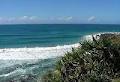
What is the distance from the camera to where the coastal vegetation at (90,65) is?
19172 mm

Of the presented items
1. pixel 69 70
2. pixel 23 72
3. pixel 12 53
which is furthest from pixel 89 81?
pixel 12 53

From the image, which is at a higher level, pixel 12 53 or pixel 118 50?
pixel 118 50

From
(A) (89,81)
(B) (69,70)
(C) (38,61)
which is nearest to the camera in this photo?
(A) (89,81)

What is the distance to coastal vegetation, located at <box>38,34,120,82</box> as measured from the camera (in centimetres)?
1917

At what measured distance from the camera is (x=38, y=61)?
37750mm

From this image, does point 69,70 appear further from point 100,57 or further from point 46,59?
point 46,59

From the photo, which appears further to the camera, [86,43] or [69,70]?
[86,43]

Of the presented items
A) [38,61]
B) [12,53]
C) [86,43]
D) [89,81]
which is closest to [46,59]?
[38,61]

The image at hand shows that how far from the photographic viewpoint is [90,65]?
19.8 meters

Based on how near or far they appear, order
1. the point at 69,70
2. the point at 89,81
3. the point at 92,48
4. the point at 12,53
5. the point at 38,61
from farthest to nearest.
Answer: the point at 12,53
the point at 38,61
the point at 92,48
the point at 69,70
the point at 89,81

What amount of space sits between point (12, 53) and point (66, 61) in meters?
25.6

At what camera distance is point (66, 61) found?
66.9 feet

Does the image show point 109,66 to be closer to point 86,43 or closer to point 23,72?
point 86,43

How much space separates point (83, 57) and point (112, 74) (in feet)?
5.99
